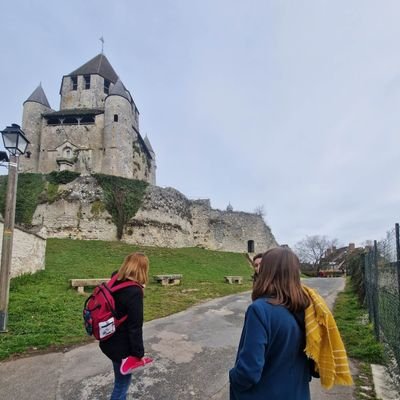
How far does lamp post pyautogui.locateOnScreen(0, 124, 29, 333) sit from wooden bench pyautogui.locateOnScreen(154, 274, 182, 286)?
748cm

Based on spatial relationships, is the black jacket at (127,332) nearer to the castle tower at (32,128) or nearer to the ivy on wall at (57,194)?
the ivy on wall at (57,194)

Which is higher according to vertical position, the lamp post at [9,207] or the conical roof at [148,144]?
the conical roof at [148,144]

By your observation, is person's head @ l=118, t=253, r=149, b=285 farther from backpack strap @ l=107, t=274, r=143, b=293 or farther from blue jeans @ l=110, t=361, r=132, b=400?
blue jeans @ l=110, t=361, r=132, b=400

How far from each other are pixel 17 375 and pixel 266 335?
378 cm

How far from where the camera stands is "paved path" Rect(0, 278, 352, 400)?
3416 millimetres

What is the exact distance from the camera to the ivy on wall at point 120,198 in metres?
25.1

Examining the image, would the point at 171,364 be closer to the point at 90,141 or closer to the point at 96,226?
the point at 96,226

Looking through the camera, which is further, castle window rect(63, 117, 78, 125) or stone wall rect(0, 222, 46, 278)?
castle window rect(63, 117, 78, 125)

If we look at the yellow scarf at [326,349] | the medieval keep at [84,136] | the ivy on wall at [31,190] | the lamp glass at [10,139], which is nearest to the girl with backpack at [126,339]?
the yellow scarf at [326,349]

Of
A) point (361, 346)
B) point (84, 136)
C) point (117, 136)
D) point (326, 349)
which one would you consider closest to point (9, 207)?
point (326, 349)

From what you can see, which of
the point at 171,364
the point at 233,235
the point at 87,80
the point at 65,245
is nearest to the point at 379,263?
the point at 171,364

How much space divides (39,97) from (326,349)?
1570 inches

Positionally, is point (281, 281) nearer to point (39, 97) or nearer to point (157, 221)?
point (157, 221)

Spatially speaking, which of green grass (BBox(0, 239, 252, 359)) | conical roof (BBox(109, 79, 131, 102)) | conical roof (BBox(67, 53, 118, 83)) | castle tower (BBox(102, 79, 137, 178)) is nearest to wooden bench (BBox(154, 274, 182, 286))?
green grass (BBox(0, 239, 252, 359))
